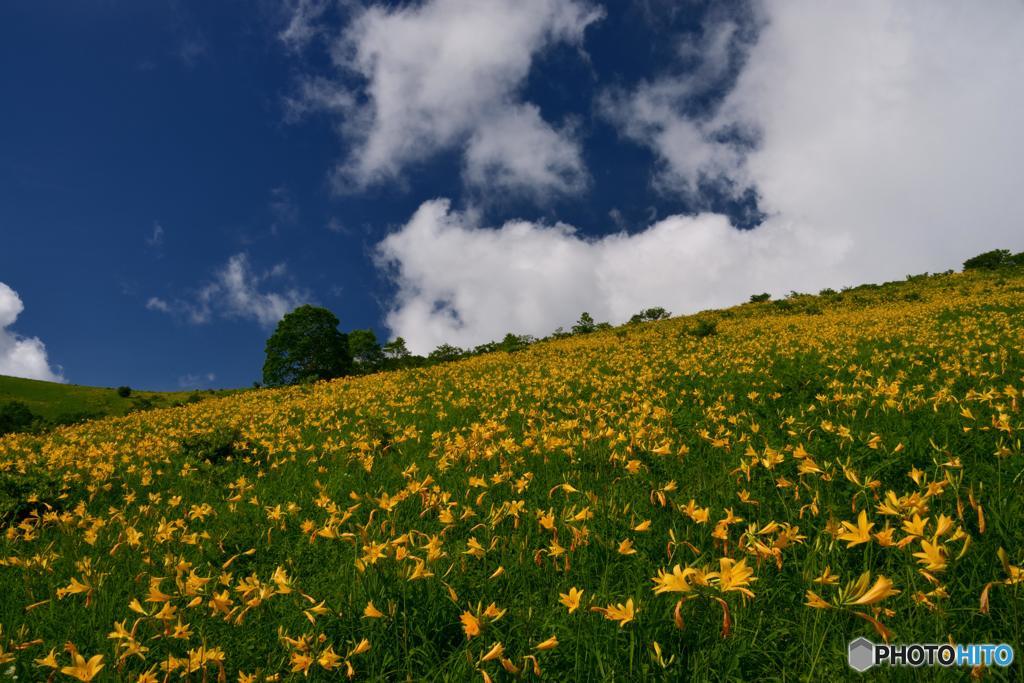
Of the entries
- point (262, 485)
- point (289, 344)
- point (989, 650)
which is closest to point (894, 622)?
point (989, 650)

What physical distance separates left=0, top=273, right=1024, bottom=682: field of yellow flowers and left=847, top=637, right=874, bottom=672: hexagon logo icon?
1.8 inches

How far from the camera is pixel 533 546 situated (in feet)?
10.7

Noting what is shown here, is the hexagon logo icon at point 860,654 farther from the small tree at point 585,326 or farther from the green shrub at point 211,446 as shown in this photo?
the small tree at point 585,326

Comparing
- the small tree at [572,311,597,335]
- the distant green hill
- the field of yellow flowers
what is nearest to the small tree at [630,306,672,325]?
the small tree at [572,311,597,335]

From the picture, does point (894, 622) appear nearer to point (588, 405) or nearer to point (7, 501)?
point (588, 405)

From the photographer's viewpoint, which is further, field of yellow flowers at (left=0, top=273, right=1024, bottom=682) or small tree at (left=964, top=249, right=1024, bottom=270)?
small tree at (left=964, top=249, right=1024, bottom=270)

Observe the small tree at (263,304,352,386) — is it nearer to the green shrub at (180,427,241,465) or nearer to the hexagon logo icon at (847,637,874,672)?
the green shrub at (180,427,241,465)

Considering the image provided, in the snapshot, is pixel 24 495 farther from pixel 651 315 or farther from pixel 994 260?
pixel 994 260

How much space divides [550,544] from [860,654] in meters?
1.84

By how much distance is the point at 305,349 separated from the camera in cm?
4306

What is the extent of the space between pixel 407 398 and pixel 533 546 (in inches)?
325

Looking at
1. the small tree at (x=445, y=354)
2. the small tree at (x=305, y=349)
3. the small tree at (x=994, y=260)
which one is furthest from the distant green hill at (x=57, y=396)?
the small tree at (x=994, y=260)

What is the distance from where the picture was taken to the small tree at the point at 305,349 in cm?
4216

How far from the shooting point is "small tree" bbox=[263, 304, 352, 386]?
42.2 meters
